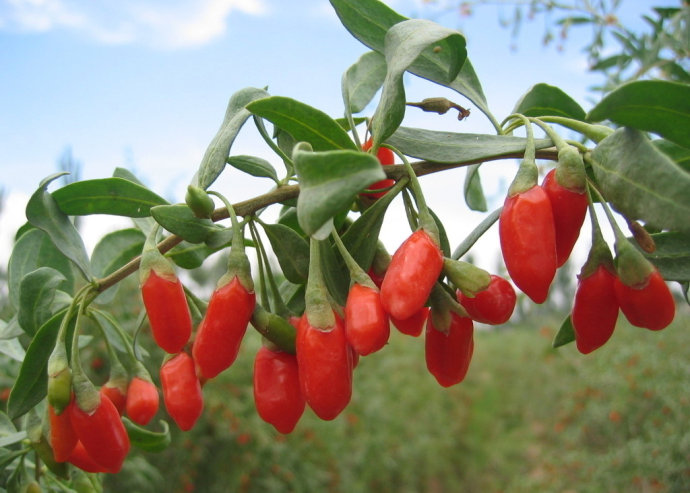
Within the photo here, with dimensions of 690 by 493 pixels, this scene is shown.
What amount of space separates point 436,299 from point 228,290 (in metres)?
0.26

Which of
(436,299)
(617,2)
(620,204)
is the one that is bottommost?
(436,299)

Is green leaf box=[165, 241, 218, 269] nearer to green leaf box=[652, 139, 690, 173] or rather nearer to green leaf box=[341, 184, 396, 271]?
green leaf box=[341, 184, 396, 271]

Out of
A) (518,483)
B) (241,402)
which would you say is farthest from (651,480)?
(241,402)

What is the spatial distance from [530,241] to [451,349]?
0.60 ft

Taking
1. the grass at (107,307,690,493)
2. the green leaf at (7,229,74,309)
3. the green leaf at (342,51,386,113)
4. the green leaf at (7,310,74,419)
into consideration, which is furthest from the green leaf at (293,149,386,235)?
the grass at (107,307,690,493)

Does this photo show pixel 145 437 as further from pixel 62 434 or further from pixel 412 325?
pixel 412 325

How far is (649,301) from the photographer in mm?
734

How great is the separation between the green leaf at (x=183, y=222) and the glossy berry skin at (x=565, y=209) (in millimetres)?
436

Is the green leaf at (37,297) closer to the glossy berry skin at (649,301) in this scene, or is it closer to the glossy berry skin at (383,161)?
the glossy berry skin at (383,161)

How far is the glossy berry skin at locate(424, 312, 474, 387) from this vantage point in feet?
2.59

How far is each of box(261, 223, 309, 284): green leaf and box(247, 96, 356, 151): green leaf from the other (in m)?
0.13

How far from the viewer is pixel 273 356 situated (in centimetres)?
84

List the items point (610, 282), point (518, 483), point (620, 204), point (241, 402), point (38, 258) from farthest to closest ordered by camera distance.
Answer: point (518, 483), point (241, 402), point (38, 258), point (610, 282), point (620, 204)

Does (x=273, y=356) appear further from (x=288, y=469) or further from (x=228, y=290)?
(x=288, y=469)
